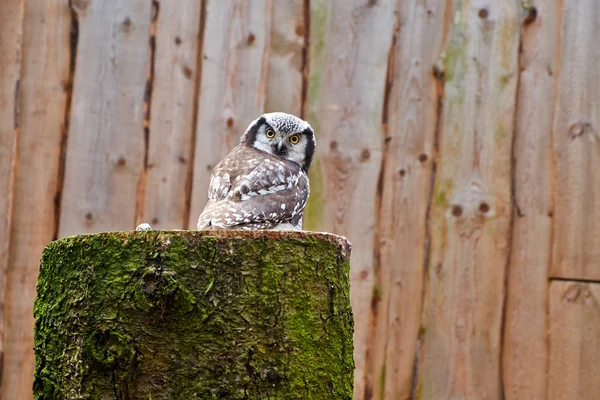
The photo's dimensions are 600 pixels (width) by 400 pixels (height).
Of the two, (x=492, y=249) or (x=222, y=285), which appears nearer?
(x=222, y=285)

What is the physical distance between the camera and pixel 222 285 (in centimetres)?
216

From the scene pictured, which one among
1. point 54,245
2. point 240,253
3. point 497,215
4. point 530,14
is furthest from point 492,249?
point 54,245

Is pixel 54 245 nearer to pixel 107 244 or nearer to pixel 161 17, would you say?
pixel 107 244

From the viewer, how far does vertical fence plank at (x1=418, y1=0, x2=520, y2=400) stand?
393cm

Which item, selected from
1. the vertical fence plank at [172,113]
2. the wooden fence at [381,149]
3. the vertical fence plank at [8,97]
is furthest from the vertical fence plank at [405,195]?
the vertical fence plank at [8,97]

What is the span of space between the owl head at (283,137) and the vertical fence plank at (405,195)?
50 centimetres

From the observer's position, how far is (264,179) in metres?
3.37

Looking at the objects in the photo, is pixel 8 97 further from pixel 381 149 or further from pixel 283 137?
pixel 381 149

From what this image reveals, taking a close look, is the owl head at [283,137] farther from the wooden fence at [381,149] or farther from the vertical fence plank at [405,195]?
the vertical fence plank at [405,195]

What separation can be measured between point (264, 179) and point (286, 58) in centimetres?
107

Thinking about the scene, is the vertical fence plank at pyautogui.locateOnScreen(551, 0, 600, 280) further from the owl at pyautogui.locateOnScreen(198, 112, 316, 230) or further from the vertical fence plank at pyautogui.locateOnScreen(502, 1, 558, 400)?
the owl at pyautogui.locateOnScreen(198, 112, 316, 230)

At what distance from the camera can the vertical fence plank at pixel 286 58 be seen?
416 cm

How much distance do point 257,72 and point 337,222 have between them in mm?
947

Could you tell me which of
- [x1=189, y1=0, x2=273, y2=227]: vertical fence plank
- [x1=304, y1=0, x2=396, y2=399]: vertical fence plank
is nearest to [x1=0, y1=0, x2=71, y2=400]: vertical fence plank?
[x1=189, y1=0, x2=273, y2=227]: vertical fence plank
